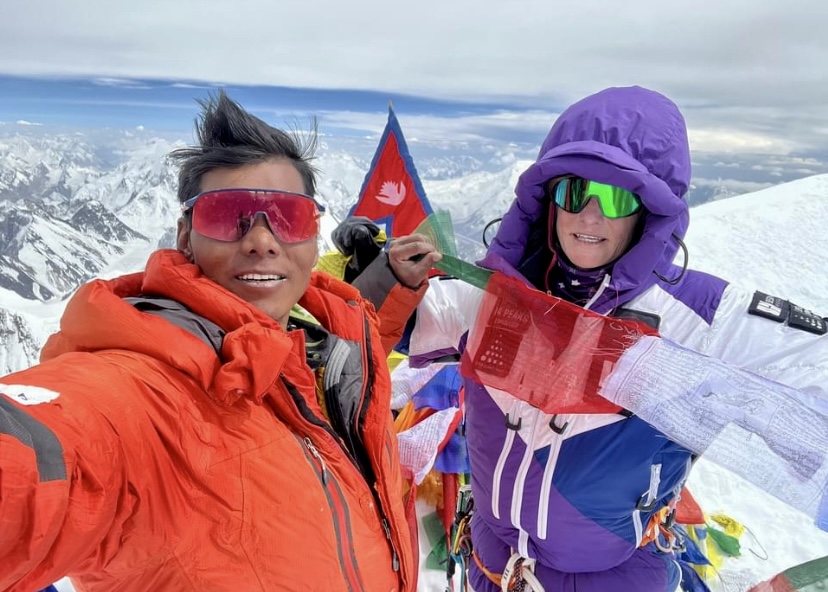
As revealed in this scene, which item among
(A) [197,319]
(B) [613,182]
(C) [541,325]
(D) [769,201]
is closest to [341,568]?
(A) [197,319]

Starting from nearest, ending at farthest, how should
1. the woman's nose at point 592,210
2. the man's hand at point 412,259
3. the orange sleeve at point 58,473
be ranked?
the orange sleeve at point 58,473 → the woman's nose at point 592,210 → the man's hand at point 412,259

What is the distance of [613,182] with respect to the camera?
Answer: 2.17 meters

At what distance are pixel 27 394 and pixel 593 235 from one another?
2097 millimetres

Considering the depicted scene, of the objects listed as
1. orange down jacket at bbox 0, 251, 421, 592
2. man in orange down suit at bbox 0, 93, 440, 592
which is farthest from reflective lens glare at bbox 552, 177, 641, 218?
orange down jacket at bbox 0, 251, 421, 592

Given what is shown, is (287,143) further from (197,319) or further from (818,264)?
(818,264)

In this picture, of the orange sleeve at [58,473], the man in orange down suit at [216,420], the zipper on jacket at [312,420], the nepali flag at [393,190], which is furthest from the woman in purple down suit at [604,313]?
the nepali flag at [393,190]

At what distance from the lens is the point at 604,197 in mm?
2230

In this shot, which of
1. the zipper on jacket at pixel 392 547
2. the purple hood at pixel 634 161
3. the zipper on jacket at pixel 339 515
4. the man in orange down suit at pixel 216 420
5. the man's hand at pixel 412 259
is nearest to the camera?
the man in orange down suit at pixel 216 420

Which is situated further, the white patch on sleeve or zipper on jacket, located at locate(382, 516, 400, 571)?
zipper on jacket, located at locate(382, 516, 400, 571)

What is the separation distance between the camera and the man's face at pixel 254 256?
176 centimetres

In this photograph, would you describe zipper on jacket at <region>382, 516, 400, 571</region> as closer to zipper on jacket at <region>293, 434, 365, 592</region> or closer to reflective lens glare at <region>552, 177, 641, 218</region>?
zipper on jacket at <region>293, 434, 365, 592</region>

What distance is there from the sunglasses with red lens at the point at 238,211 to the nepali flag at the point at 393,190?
7027mm

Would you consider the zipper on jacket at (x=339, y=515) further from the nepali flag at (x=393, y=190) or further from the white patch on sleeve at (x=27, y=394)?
A: the nepali flag at (x=393, y=190)

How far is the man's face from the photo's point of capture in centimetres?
176
